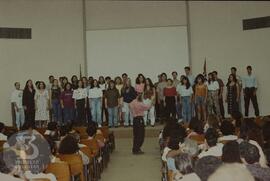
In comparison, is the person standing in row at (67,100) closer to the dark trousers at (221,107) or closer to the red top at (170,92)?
the red top at (170,92)

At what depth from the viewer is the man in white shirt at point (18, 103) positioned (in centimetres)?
1342

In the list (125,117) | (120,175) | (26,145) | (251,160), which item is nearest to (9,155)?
(26,145)

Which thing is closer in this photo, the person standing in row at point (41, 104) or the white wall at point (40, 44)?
the person standing in row at point (41, 104)

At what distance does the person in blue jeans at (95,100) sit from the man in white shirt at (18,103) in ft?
6.98

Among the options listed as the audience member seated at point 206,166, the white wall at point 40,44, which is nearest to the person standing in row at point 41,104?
the white wall at point 40,44

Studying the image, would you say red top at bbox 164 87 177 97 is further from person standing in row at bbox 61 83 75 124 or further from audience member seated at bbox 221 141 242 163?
audience member seated at bbox 221 141 242 163

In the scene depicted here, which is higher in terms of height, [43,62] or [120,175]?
[43,62]

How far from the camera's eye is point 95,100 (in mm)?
12859

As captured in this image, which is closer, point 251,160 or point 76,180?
point 251,160

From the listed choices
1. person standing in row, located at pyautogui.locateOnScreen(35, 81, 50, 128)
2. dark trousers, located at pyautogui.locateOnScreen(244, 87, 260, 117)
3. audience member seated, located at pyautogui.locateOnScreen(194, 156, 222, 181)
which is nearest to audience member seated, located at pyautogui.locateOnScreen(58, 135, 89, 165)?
audience member seated, located at pyautogui.locateOnScreen(194, 156, 222, 181)

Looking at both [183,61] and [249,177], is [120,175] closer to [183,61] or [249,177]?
[249,177]

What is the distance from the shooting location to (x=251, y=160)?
3.96 metres

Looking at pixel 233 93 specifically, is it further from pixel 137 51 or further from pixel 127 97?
pixel 137 51

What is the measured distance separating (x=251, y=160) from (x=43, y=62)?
39.1ft
